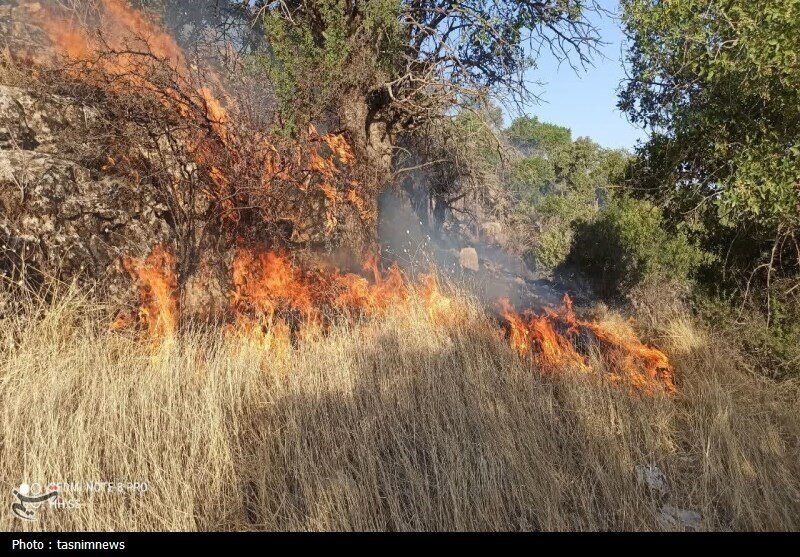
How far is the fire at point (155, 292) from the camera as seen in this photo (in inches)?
242

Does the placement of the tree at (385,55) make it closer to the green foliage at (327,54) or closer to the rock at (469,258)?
the green foliage at (327,54)

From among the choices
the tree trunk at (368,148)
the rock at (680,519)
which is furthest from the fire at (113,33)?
the rock at (680,519)

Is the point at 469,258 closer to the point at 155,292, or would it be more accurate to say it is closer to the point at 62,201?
the point at 155,292

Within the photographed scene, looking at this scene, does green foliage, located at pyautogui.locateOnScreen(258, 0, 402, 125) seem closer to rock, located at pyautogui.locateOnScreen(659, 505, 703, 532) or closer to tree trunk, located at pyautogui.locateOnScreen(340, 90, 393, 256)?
tree trunk, located at pyautogui.locateOnScreen(340, 90, 393, 256)

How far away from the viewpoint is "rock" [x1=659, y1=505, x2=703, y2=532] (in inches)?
139

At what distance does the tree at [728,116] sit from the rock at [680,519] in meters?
3.41

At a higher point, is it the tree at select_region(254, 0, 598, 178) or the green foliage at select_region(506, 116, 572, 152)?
the green foliage at select_region(506, 116, 572, 152)

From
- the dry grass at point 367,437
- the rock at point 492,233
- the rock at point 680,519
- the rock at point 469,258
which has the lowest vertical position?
the rock at point 680,519

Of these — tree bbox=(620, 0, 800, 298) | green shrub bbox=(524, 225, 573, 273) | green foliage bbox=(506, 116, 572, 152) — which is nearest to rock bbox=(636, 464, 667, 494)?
tree bbox=(620, 0, 800, 298)

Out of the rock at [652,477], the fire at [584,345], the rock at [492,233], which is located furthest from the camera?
the rock at [492,233]

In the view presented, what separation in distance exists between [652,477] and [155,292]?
5.67 metres

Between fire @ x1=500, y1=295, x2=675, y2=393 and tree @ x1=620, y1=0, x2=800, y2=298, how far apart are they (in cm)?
165
